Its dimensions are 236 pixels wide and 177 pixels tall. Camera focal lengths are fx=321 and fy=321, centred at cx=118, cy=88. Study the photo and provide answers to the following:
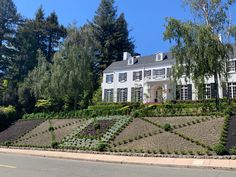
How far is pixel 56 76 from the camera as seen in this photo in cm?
3947

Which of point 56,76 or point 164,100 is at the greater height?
point 56,76

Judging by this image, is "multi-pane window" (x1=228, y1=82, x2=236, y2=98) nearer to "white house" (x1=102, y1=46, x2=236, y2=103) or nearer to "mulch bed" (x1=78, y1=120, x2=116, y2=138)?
"white house" (x1=102, y1=46, x2=236, y2=103)

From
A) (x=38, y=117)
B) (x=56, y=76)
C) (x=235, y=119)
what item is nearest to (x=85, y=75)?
(x=56, y=76)

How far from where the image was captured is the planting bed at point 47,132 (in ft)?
Answer: 90.8

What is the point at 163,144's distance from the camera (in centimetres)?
2023

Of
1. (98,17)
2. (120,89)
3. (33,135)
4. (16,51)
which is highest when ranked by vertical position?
(98,17)

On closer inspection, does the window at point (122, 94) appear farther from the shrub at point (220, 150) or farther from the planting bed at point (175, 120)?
the shrub at point (220, 150)

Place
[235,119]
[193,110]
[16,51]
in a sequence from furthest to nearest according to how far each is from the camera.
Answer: [16,51] → [193,110] → [235,119]

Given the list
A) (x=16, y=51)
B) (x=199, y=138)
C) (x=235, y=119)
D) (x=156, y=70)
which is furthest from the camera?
(x=16, y=51)

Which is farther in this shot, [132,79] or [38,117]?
[132,79]

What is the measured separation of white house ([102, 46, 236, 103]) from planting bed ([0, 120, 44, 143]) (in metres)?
14.3

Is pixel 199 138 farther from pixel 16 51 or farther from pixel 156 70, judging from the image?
pixel 16 51

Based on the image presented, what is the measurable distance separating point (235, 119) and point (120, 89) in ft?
85.7

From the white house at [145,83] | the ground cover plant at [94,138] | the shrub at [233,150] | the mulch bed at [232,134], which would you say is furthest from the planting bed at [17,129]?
the shrub at [233,150]
